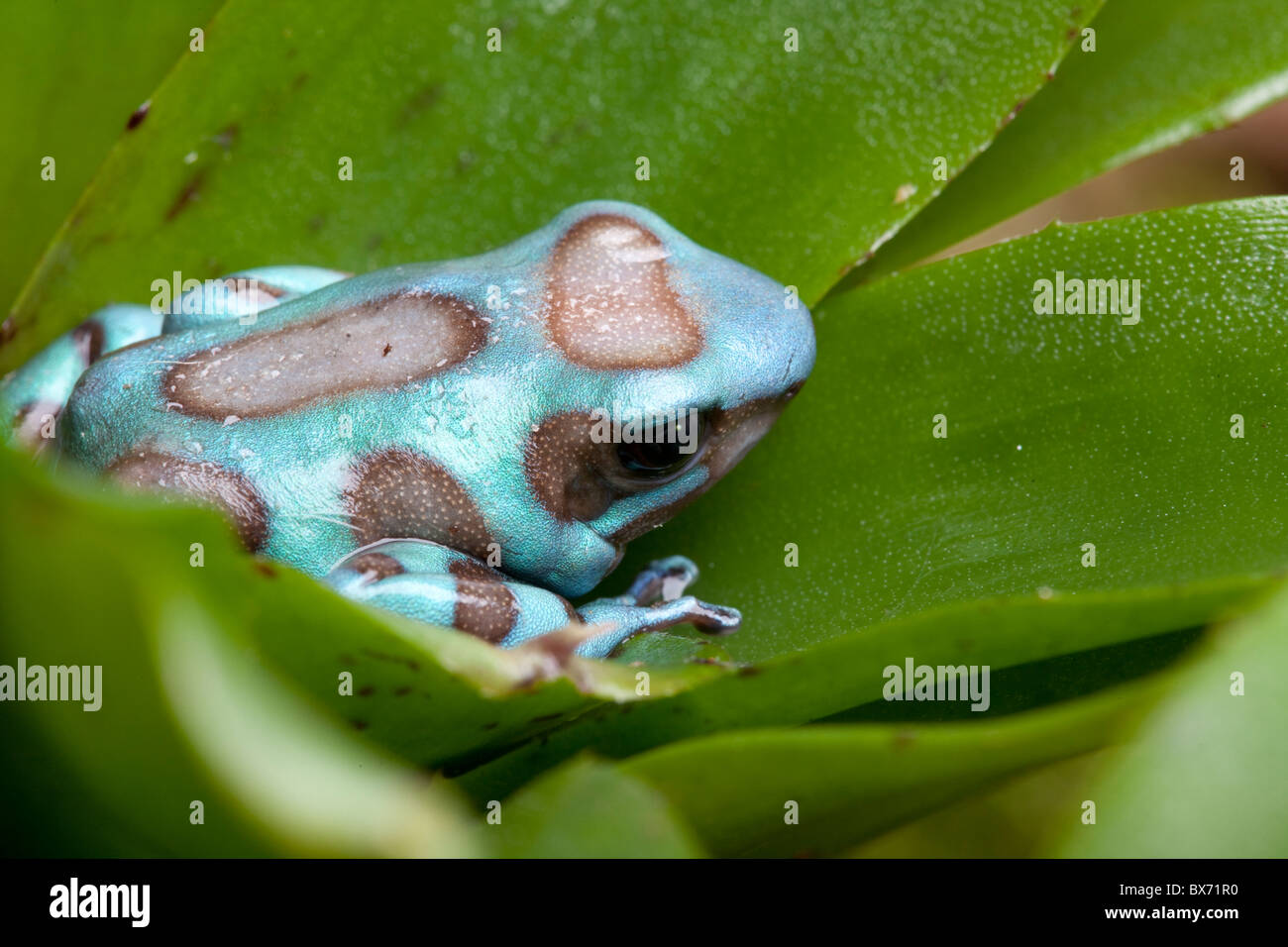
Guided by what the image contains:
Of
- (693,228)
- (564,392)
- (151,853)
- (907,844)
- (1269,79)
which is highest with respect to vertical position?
(1269,79)

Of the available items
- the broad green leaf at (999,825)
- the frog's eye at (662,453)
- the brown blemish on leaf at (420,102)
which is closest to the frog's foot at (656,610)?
the frog's eye at (662,453)

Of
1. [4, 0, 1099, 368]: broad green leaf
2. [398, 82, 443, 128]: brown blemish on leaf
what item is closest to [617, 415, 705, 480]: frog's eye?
[4, 0, 1099, 368]: broad green leaf

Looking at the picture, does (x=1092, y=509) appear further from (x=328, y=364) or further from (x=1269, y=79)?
(x=328, y=364)

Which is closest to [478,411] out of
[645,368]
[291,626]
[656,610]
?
[645,368]

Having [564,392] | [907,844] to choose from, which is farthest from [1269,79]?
[907,844]

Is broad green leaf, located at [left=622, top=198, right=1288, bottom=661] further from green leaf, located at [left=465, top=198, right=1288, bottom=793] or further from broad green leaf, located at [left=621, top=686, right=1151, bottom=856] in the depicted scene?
broad green leaf, located at [left=621, top=686, right=1151, bottom=856]

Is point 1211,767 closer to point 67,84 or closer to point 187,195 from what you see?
point 187,195
